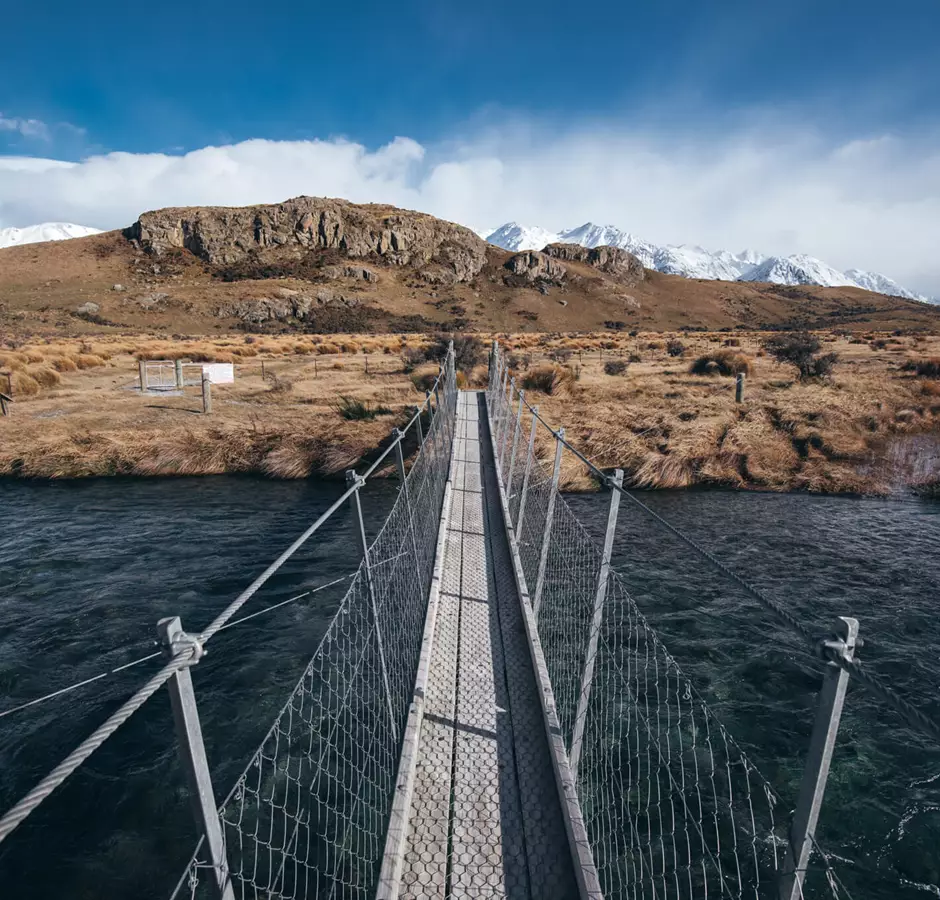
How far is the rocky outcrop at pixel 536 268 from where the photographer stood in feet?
381

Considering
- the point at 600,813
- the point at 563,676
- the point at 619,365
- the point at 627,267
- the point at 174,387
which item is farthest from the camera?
the point at 627,267

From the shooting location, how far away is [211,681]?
6637mm

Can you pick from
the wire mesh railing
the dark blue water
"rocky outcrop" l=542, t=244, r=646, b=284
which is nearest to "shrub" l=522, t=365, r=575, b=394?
the dark blue water

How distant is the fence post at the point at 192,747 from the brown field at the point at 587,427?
12.5 metres

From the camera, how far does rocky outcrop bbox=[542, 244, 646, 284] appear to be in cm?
12950

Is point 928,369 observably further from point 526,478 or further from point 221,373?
point 221,373

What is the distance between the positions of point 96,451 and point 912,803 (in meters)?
16.5

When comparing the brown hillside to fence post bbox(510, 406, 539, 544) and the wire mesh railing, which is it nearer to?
fence post bbox(510, 406, 539, 544)

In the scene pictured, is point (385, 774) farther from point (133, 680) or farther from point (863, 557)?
point (863, 557)

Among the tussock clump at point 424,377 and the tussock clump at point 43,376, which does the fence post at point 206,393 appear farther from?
the tussock clump at point 43,376

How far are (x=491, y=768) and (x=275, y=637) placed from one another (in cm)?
464

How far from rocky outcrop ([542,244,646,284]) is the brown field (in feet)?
364

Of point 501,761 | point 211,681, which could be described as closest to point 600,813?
point 501,761

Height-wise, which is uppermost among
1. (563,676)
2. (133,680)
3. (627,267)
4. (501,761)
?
(627,267)
